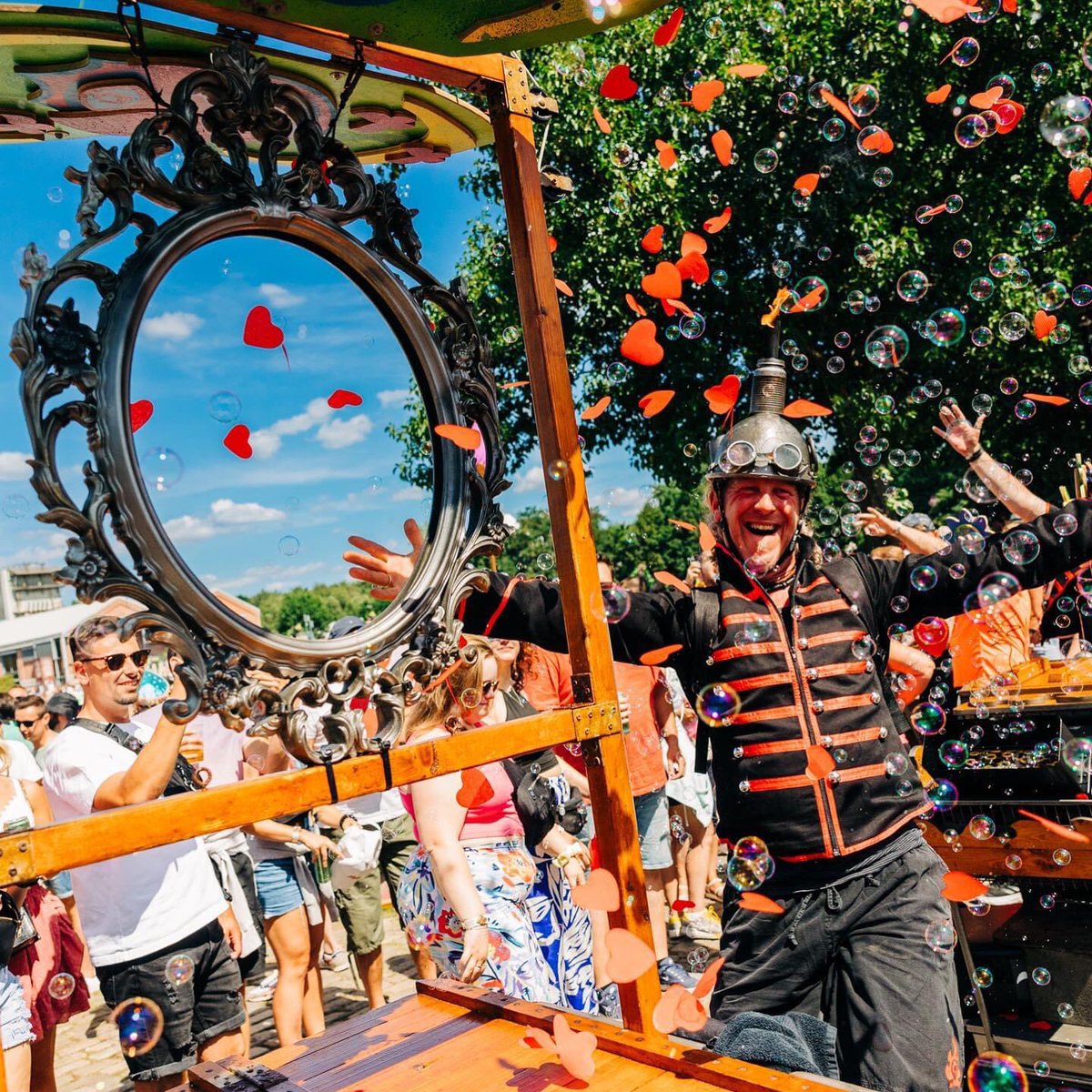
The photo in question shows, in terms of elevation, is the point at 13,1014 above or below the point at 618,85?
below

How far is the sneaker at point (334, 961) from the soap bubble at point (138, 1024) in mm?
3556

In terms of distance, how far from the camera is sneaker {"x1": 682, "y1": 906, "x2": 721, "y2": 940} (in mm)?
6484

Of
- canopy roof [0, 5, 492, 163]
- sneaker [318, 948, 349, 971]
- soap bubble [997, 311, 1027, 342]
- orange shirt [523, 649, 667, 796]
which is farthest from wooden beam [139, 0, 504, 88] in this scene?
sneaker [318, 948, 349, 971]

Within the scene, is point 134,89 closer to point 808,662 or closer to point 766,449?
point 766,449

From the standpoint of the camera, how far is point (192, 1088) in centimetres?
240

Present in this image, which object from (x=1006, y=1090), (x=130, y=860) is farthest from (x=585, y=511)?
(x=130, y=860)

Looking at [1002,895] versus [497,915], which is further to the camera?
[1002,895]

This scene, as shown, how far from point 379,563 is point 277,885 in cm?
322

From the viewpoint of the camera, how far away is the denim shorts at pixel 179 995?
12.8ft

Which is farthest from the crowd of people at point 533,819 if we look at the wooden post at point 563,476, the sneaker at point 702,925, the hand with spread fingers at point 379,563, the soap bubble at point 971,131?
the soap bubble at point 971,131

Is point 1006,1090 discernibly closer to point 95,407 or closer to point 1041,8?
point 95,407

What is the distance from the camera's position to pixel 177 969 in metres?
3.90

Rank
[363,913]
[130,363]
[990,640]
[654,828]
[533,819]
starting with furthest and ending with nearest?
[654,828]
[363,913]
[990,640]
[533,819]
[130,363]

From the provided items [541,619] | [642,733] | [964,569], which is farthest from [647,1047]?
[642,733]
